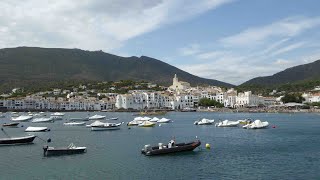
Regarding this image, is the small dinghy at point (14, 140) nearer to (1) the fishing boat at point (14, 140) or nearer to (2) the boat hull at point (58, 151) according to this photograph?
(1) the fishing boat at point (14, 140)

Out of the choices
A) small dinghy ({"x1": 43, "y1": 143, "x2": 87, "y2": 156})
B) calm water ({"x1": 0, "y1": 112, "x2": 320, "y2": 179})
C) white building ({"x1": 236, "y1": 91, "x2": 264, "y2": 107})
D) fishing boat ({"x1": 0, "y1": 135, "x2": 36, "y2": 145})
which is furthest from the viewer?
white building ({"x1": 236, "y1": 91, "x2": 264, "y2": 107})

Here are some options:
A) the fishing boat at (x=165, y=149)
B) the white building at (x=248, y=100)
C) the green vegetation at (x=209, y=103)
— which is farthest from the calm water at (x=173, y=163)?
the white building at (x=248, y=100)

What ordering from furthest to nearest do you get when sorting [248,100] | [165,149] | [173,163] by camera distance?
[248,100] < [165,149] < [173,163]

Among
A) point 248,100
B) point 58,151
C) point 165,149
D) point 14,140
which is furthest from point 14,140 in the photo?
point 248,100

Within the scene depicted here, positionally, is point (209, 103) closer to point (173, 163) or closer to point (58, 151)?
point (58, 151)

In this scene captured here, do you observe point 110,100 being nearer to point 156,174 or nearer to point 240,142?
point 240,142

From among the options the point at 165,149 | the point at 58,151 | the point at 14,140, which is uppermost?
the point at 14,140

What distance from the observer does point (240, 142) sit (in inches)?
1668

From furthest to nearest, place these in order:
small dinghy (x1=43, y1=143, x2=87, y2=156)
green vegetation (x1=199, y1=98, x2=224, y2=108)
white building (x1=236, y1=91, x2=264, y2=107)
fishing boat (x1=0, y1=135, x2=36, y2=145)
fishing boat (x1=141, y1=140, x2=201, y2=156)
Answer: white building (x1=236, y1=91, x2=264, y2=107) → green vegetation (x1=199, y1=98, x2=224, y2=108) → fishing boat (x1=0, y1=135, x2=36, y2=145) → small dinghy (x1=43, y1=143, x2=87, y2=156) → fishing boat (x1=141, y1=140, x2=201, y2=156)

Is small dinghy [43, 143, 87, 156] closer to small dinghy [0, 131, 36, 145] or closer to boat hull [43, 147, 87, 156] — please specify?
boat hull [43, 147, 87, 156]

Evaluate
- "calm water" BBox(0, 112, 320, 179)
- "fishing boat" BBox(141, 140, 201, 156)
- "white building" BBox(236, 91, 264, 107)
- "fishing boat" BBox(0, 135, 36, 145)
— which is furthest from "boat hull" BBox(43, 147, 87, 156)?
"white building" BBox(236, 91, 264, 107)

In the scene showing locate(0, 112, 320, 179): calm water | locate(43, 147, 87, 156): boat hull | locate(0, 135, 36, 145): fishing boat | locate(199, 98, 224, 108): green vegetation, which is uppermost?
locate(199, 98, 224, 108): green vegetation

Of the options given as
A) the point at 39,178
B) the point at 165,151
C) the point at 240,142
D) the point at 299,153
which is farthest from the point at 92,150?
the point at 299,153

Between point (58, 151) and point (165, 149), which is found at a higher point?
point (165, 149)
